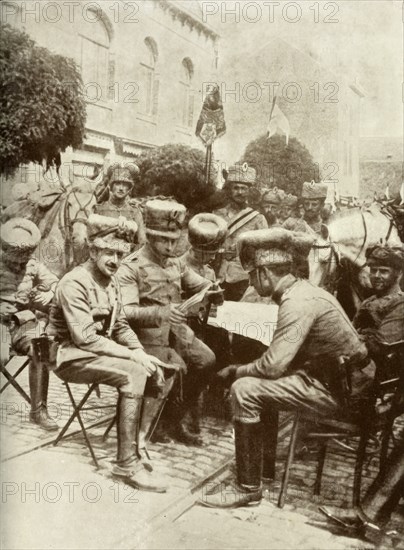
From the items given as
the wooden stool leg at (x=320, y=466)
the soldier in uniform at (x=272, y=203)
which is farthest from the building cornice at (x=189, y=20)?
the wooden stool leg at (x=320, y=466)

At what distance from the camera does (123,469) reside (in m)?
3.51

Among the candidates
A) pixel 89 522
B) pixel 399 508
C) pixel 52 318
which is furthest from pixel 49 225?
pixel 399 508

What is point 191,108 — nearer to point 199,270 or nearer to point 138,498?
point 199,270

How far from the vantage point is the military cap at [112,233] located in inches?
138

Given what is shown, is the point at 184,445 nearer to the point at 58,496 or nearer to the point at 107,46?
the point at 58,496

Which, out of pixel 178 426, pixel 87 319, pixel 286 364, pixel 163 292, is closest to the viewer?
pixel 286 364

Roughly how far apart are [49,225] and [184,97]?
41.4 inches

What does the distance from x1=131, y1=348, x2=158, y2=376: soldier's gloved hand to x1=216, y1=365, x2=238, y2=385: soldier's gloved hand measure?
36cm

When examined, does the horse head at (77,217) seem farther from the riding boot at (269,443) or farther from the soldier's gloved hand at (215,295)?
the riding boot at (269,443)

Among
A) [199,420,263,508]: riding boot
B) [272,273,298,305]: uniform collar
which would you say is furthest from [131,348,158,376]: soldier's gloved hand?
[272,273,298,305]: uniform collar

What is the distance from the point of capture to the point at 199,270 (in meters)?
3.64

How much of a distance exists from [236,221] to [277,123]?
0.57 meters

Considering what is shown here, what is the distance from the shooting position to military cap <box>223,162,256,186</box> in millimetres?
3557

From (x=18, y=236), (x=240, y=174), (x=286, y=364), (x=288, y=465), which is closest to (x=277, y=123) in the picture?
(x=240, y=174)
